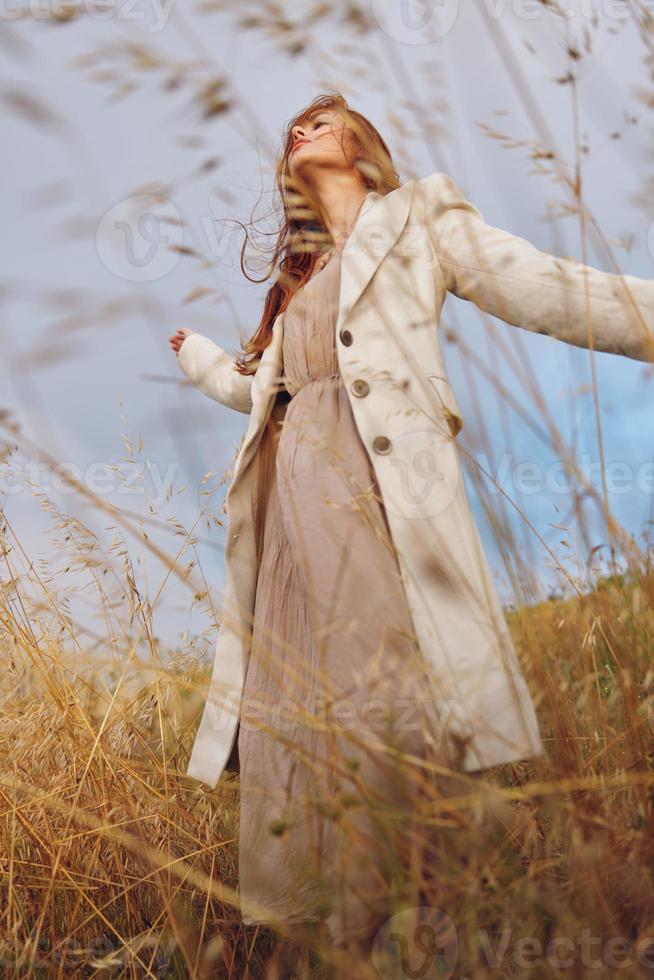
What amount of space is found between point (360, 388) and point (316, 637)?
48 cm

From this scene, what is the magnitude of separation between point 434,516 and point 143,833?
0.87 meters

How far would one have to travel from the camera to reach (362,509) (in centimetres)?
A: 125

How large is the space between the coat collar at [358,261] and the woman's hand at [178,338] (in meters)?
0.64

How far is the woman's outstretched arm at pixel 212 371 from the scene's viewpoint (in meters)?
2.32

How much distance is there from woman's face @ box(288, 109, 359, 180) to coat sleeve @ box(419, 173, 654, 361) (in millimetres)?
251

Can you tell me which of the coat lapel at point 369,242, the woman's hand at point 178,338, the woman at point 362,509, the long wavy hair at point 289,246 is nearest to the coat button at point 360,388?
the woman at point 362,509

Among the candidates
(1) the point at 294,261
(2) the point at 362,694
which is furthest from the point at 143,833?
(1) the point at 294,261

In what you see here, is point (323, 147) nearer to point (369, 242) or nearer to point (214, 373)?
point (369, 242)

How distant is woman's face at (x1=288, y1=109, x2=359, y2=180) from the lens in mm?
1980

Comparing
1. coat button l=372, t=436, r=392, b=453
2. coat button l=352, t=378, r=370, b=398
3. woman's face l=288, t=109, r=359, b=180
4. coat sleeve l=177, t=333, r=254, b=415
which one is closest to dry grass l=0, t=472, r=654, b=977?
coat button l=372, t=436, r=392, b=453

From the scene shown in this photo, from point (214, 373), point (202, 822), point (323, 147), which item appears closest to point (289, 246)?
point (323, 147)

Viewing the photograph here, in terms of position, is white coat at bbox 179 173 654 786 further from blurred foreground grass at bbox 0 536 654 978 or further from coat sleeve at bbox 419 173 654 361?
blurred foreground grass at bbox 0 536 654 978

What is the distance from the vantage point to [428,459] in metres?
1.62

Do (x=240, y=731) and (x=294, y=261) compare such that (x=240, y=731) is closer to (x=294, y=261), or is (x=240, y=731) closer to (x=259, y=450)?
(x=259, y=450)
